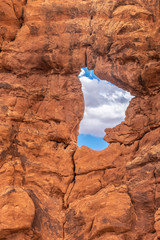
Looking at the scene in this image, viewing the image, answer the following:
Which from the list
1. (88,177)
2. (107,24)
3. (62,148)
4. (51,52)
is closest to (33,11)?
(51,52)

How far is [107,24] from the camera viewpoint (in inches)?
239

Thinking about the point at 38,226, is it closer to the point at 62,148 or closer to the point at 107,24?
the point at 62,148

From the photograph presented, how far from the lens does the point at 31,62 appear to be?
21.8 ft

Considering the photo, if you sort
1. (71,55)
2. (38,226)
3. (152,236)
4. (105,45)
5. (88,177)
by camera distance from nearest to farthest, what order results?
(152,236)
(38,226)
(88,177)
(105,45)
(71,55)

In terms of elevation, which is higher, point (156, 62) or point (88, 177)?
point (156, 62)

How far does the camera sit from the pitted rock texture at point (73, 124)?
5031 mm

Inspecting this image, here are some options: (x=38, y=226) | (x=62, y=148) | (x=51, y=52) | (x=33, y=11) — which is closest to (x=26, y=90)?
(x=51, y=52)

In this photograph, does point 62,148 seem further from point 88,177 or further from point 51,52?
point 51,52

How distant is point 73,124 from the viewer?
259 inches

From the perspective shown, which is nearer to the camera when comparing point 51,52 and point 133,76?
point 133,76

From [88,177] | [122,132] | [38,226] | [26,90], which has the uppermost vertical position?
[26,90]

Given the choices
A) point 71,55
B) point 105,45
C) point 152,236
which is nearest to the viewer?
point 152,236

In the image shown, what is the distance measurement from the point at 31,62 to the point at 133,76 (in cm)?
327

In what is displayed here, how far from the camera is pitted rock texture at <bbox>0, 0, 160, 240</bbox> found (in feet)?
16.5
